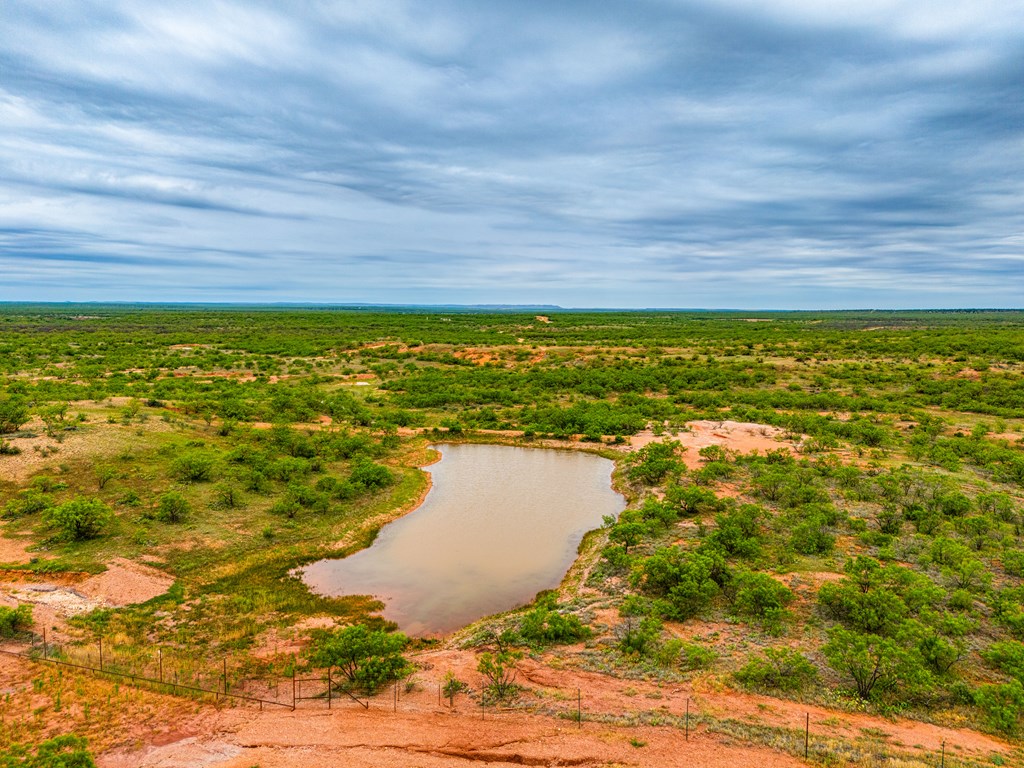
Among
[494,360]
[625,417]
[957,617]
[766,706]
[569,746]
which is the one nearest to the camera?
[569,746]

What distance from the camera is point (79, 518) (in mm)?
21812

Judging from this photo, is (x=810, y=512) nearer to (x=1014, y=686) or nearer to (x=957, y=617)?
(x=957, y=617)

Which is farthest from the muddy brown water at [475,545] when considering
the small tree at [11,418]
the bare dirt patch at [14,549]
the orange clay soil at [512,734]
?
the small tree at [11,418]

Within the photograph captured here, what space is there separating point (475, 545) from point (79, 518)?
53.7ft

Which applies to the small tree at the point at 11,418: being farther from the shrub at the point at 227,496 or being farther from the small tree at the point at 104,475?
the shrub at the point at 227,496

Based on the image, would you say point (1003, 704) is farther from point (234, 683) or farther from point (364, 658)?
point (234, 683)

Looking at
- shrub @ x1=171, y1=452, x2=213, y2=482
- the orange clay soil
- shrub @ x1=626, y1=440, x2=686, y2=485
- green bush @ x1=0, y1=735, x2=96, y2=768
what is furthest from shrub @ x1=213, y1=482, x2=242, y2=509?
shrub @ x1=626, y1=440, x2=686, y2=485

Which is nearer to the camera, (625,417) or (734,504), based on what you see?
(734,504)

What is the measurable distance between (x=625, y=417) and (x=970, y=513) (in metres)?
23.4

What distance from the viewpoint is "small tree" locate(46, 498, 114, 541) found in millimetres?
21781

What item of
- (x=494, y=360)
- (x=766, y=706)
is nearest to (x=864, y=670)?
(x=766, y=706)

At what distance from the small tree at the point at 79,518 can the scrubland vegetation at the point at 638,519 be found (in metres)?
0.10

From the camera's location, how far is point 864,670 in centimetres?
1380

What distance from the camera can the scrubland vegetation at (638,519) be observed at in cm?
1504
